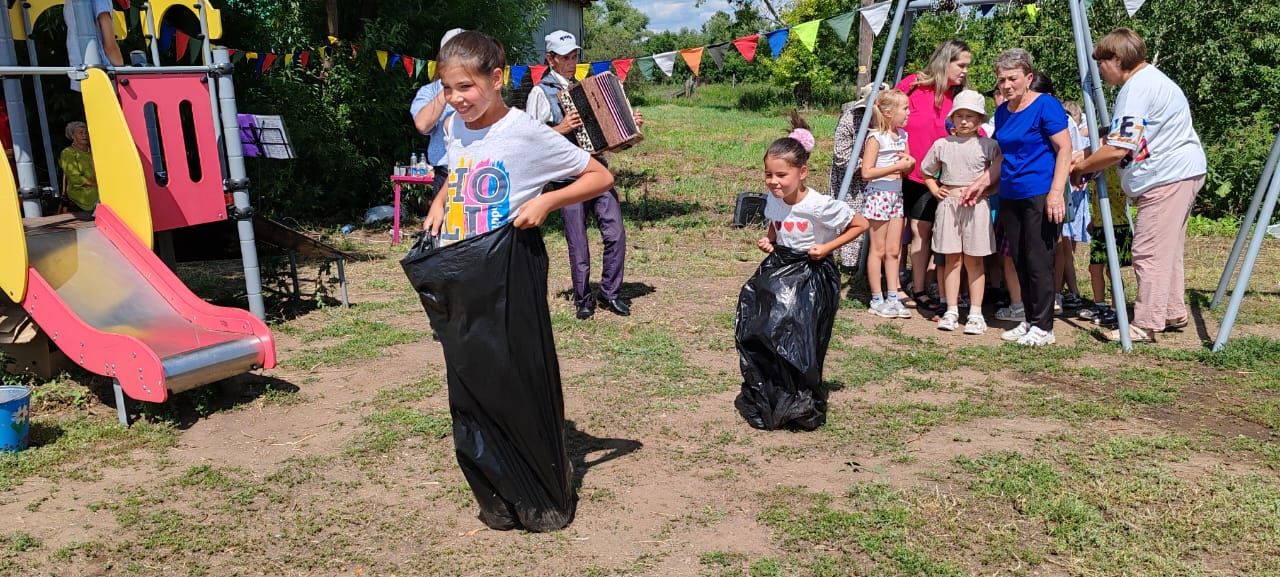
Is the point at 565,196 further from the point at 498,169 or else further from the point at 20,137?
the point at 20,137

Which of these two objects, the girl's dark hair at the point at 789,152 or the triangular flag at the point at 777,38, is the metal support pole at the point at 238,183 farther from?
the triangular flag at the point at 777,38

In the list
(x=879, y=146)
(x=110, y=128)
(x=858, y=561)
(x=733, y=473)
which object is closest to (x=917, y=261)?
(x=879, y=146)

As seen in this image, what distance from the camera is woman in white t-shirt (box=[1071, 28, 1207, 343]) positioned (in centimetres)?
554

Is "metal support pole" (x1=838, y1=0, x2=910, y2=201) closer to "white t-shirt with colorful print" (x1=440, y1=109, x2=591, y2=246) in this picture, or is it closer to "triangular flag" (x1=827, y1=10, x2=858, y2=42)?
"triangular flag" (x1=827, y1=10, x2=858, y2=42)

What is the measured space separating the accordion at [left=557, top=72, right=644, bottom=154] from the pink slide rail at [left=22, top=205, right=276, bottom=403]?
249cm

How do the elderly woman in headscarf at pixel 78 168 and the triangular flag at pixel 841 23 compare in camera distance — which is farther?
the triangular flag at pixel 841 23

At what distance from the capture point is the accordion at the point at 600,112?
6.45 m

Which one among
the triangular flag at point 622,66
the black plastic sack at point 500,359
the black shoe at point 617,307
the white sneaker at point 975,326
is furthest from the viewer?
the triangular flag at point 622,66

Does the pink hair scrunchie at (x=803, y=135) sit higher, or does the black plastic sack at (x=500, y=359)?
the pink hair scrunchie at (x=803, y=135)

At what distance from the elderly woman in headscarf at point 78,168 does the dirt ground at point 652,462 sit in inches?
89.5

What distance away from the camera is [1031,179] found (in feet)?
19.3

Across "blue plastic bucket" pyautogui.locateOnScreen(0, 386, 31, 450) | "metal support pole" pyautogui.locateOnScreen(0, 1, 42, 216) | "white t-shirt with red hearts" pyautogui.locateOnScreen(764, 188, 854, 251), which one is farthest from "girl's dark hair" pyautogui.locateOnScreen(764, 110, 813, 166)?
"metal support pole" pyautogui.locateOnScreen(0, 1, 42, 216)

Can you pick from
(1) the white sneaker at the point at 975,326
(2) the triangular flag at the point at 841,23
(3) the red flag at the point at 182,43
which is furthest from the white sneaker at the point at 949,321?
(3) the red flag at the point at 182,43

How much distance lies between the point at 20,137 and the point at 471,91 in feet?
14.0
